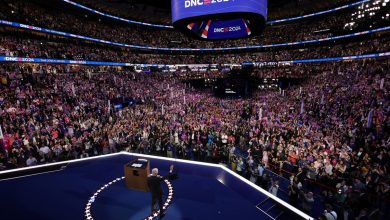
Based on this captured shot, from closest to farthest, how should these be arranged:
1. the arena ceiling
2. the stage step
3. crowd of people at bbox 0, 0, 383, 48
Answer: the stage step, crowd of people at bbox 0, 0, 383, 48, the arena ceiling

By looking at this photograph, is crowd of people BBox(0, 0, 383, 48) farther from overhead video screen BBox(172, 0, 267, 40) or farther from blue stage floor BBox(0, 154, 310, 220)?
overhead video screen BBox(172, 0, 267, 40)

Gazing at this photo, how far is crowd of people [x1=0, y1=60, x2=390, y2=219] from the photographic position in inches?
331

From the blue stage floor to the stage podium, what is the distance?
0.18m

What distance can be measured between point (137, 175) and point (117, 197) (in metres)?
0.77

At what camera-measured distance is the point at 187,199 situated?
6.11 meters

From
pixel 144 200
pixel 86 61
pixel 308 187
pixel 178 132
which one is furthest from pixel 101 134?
pixel 86 61

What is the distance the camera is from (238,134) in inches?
576

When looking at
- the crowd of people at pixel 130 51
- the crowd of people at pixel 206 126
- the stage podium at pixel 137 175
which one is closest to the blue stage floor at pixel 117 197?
the stage podium at pixel 137 175

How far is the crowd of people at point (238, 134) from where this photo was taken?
27.6 ft

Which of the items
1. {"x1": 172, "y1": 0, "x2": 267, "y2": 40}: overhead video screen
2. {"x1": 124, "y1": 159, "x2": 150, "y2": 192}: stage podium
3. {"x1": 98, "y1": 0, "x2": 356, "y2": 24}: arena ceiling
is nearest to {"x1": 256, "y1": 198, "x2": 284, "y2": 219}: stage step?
{"x1": 124, "y1": 159, "x2": 150, "y2": 192}: stage podium

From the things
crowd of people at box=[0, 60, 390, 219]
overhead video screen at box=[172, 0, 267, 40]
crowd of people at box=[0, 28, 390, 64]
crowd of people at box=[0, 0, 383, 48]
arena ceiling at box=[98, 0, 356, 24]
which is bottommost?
crowd of people at box=[0, 60, 390, 219]

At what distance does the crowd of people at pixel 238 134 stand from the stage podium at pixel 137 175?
445 cm

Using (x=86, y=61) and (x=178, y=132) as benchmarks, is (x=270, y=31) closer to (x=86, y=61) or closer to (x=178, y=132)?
(x=86, y=61)

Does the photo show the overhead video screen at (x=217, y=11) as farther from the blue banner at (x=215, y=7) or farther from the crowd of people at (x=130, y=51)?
the crowd of people at (x=130, y=51)
